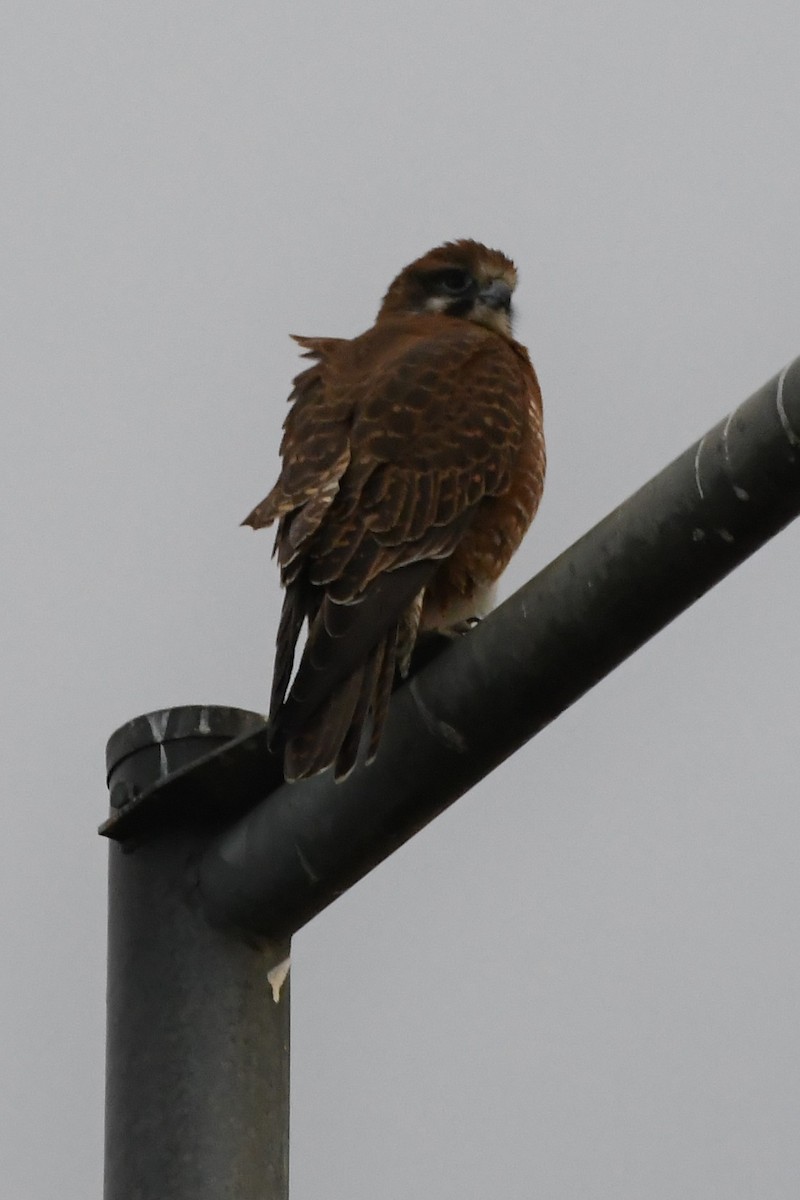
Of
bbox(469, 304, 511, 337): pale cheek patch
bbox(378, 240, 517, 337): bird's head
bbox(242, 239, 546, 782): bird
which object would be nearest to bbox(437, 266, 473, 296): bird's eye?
bbox(378, 240, 517, 337): bird's head

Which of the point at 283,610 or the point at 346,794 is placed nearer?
the point at 346,794

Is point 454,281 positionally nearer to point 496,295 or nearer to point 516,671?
point 496,295

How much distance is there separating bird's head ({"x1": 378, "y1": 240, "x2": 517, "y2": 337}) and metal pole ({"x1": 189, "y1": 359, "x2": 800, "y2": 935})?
3024mm

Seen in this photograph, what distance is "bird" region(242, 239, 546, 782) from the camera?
2.86 m

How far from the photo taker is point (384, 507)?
3.54 meters

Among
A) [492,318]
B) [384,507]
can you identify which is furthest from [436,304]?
[384,507]

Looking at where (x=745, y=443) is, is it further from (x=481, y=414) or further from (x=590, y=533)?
(x=481, y=414)

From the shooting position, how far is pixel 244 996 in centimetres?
239

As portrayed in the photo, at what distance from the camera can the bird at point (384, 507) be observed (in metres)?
2.86

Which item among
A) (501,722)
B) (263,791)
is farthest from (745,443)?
(263,791)

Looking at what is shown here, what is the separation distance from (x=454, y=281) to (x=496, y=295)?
0.68ft

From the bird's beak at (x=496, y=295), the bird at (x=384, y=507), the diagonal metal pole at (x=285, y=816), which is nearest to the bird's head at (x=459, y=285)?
the bird's beak at (x=496, y=295)

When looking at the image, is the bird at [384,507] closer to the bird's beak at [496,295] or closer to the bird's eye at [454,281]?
the bird's beak at [496,295]

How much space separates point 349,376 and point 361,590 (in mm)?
1202
